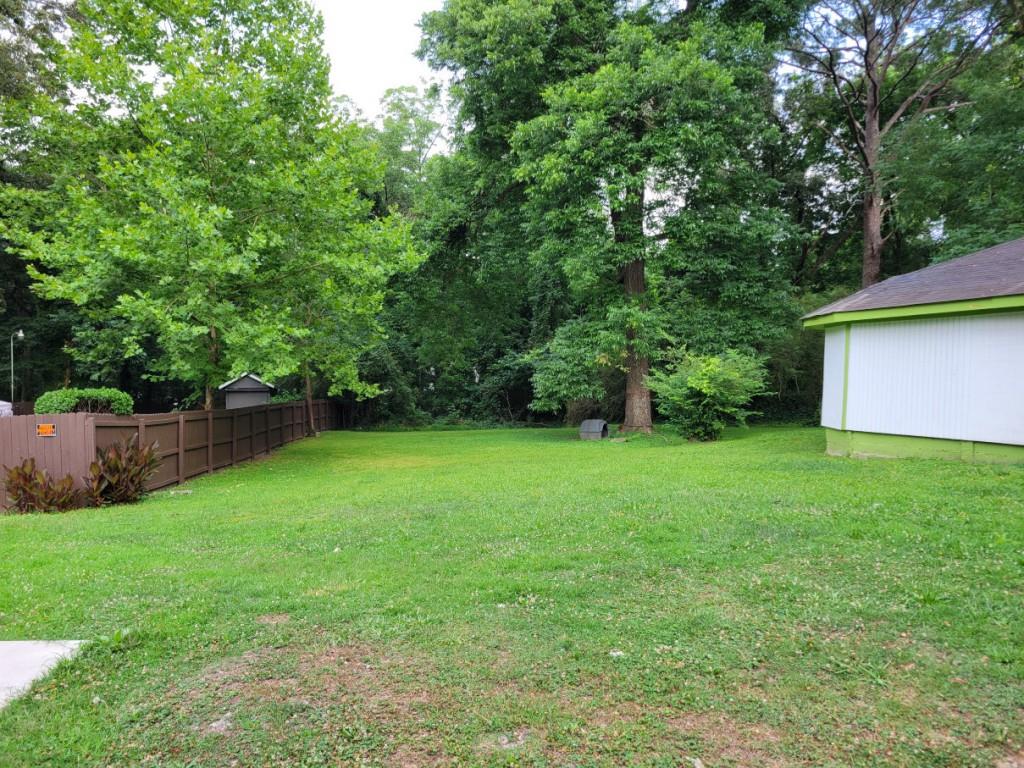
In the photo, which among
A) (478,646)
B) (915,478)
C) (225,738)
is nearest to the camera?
(225,738)

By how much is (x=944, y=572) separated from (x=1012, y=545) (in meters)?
1.09

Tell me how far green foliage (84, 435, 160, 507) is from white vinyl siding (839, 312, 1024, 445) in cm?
1236

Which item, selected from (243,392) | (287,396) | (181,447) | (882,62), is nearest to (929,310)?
(181,447)

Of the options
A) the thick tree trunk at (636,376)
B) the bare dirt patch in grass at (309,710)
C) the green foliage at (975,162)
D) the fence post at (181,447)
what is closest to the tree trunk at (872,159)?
the green foliage at (975,162)

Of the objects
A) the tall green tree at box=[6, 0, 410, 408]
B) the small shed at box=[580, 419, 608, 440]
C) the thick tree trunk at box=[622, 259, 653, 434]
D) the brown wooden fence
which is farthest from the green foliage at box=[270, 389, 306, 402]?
the thick tree trunk at box=[622, 259, 653, 434]

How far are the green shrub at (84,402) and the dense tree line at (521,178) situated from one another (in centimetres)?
145

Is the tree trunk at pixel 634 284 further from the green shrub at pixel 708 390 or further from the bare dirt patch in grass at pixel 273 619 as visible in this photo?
the bare dirt patch in grass at pixel 273 619

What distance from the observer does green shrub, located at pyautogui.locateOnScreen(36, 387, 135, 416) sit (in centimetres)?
998

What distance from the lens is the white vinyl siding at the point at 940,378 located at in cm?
911

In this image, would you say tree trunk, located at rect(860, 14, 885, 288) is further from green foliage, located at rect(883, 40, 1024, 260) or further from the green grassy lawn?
the green grassy lawn

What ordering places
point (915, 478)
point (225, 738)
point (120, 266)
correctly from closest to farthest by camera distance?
1. point (225, 738)
2. point (915, 478)
3. point (120, 266)

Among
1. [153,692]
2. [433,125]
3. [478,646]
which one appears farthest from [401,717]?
[433,125]

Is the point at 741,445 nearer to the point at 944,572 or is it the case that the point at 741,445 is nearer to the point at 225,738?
the point at 944,572

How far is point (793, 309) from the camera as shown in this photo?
17.9 m
